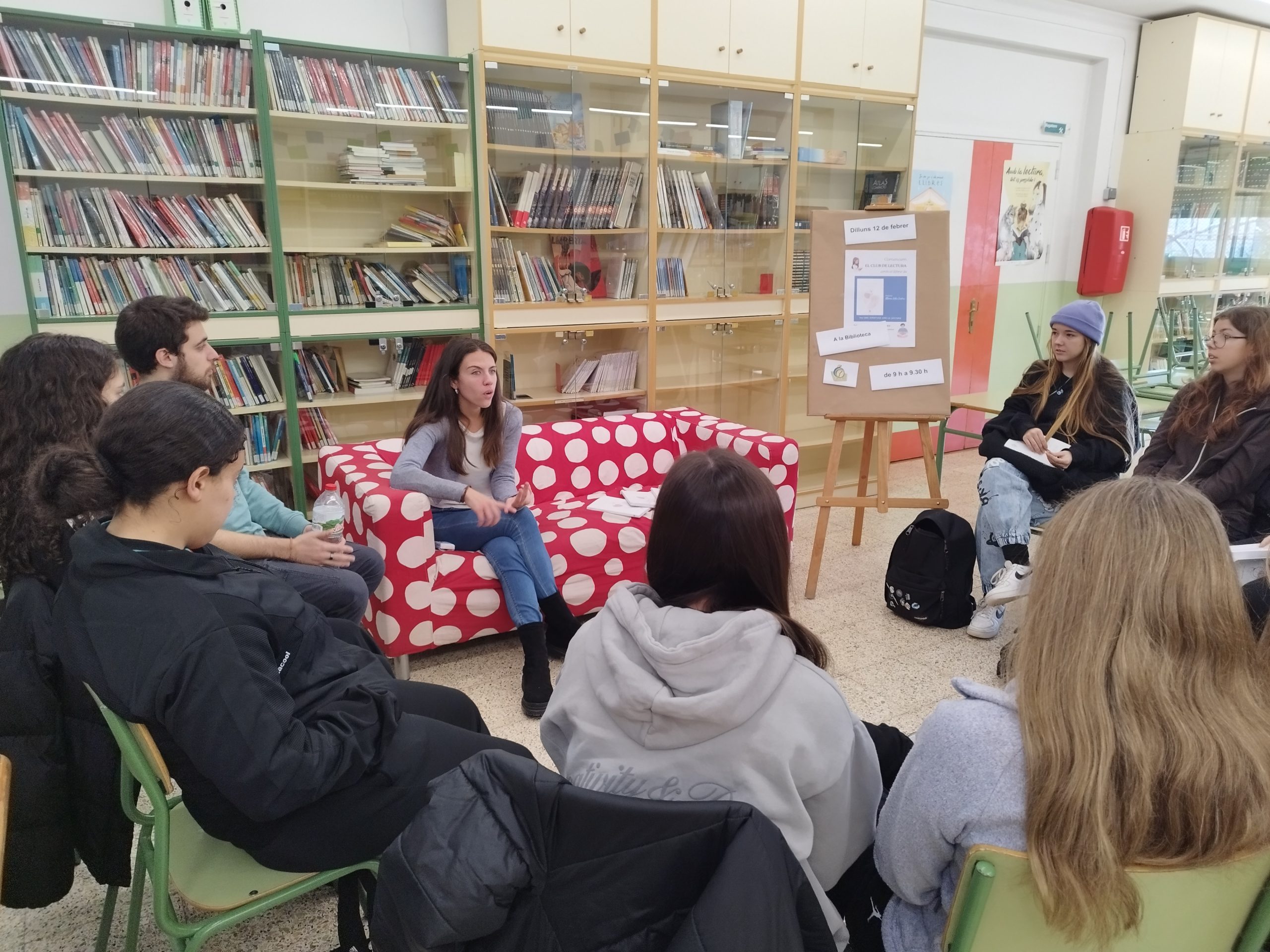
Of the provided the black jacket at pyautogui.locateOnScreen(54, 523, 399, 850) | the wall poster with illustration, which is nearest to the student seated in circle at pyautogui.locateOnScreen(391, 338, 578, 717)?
the black jacket at pyautogui.locateOnScreen(54, 523, 399, 850)

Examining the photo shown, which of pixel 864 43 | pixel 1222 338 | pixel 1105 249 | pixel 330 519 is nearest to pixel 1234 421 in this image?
pixel 1222 338

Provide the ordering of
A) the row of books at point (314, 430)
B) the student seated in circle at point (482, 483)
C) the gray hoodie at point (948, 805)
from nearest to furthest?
the gray hoodie at point (948, 805) → the student seated in circle at point (482, 483) → the row of books at point (314, 430)

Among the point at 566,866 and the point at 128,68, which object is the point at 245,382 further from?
the point at 566,866

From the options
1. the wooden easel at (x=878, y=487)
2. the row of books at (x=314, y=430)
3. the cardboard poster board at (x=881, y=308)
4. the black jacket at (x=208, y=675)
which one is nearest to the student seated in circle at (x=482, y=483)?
the row of books at (x=314, y=430)

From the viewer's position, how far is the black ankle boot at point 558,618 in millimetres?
Answer: 2947

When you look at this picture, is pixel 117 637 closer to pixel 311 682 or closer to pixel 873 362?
pixel 311 682

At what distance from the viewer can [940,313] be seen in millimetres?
3451

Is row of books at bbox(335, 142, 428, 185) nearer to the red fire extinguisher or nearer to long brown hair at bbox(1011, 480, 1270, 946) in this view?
long brown hair at bbox(1011, 480, 1270, 946)

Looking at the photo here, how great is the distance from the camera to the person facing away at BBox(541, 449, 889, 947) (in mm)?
1066

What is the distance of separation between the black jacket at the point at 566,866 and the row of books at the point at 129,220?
3.24 meters

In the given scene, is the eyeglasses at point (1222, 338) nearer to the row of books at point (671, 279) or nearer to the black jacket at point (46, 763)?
the row of books at point (671, 279)

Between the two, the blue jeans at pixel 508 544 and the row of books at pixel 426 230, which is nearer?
the blue jeans at pixel 508 544

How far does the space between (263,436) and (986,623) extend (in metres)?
3.14

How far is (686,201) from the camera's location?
4320 millimetres
